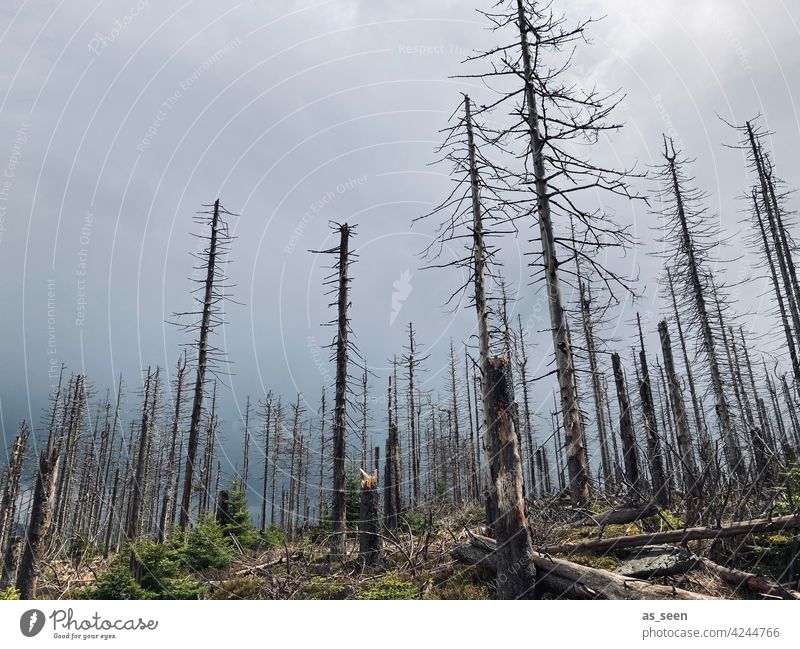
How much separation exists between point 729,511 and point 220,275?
62.4 feet

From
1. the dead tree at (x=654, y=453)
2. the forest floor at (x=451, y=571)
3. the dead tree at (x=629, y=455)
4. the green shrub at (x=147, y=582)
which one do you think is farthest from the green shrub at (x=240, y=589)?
the dead tree at (x=654, y=453)

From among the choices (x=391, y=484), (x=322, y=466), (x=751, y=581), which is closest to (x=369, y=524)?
(x=391, y=484)

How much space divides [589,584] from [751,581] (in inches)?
68.8

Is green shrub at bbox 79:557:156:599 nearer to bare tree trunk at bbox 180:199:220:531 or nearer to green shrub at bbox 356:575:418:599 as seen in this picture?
green shrub at bbox 356:575:418:599

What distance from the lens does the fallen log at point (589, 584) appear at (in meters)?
5.32

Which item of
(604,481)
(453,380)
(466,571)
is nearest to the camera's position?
(466,571)

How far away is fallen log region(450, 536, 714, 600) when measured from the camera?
5320mm

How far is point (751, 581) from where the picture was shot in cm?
557

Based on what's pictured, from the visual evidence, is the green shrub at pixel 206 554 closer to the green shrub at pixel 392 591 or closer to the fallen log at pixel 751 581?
the green shrub at pixel 392 591

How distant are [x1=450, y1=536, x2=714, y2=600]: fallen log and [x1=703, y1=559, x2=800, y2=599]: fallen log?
0.79 metres

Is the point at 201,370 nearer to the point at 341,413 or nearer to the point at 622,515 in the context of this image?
the point at 341,413
